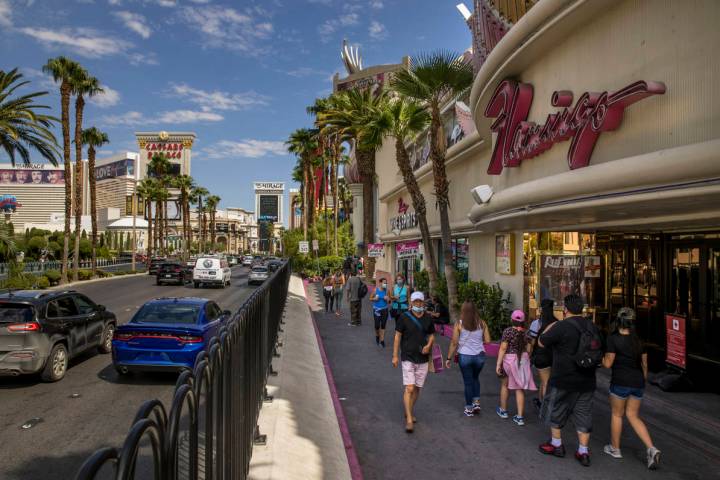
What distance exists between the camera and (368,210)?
33.8 meters

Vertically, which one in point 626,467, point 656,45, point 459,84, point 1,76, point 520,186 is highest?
point 1,76

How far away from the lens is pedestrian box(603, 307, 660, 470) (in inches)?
235

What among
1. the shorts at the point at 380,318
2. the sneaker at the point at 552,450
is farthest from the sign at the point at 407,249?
the sneaker at the point at 552,450

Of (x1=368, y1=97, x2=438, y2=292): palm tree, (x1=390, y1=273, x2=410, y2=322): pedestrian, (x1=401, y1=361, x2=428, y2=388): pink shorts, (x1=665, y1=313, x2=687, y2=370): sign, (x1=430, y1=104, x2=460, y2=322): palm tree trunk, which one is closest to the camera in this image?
(x1=401, y1=361, x2=428, y2=388): pink shorts

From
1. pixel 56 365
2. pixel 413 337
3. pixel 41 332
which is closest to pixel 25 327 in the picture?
pixel 41 332

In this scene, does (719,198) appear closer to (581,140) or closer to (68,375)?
(581,140)

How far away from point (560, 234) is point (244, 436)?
377 inches

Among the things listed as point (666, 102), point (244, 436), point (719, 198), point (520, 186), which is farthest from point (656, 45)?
point (244, 436)

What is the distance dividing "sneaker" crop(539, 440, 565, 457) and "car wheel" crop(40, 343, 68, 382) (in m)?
7.98

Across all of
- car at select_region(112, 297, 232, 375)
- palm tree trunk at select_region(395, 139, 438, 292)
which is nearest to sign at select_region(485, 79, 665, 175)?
palm tree trunk at select_region(395, 139, 438, 292)

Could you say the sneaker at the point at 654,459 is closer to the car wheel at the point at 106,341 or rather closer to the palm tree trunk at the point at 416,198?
the car wheel at the point at 106,341

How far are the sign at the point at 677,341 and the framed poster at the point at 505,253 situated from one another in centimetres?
451

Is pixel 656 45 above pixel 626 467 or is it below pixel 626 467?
above

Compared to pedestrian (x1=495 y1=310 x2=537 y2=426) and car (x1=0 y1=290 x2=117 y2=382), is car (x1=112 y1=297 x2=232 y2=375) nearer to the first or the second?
car (x1=0 y1=290 x2=117 y2=382)
